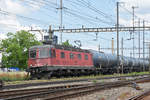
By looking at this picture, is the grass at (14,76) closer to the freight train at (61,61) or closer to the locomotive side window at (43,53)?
the freight train at (61,61)

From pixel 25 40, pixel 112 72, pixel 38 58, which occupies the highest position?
pixel 25 40

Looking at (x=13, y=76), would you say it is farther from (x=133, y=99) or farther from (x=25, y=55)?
(x=25, y=55)

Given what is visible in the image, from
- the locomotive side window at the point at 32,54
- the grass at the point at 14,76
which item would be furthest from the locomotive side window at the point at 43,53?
the grass at the point at 14,76

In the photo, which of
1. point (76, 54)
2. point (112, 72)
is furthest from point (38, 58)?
point (112, 72)

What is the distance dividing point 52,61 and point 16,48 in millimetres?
33541

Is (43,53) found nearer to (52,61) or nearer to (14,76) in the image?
(52,61)

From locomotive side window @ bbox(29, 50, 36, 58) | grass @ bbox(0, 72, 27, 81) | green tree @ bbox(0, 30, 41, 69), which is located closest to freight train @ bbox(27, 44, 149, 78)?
locomotive side window @ bbox(29, 50, 36, 58)

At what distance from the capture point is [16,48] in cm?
5625

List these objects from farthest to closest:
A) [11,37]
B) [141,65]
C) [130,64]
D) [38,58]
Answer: [11,37] → [141,65] → [130,64] → [38,58]

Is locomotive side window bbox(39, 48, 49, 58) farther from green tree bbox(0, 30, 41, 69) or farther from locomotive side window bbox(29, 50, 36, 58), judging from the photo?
green tree bbox(0, 30, 41, 69)

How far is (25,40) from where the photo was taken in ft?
197

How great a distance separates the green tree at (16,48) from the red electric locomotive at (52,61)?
29.0 meters

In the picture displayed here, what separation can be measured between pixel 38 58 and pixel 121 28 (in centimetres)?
2056

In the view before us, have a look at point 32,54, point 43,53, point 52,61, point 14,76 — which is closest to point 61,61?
point 52,61
